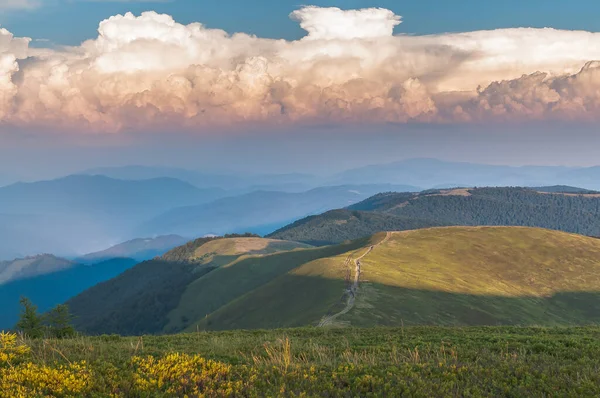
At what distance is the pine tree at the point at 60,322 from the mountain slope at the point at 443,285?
3433 centimetres

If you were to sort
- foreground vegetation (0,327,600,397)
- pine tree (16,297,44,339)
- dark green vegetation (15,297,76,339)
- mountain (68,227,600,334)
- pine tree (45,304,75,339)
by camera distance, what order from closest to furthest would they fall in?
foreground vegetation (0,327,600,397) < pine tree (16,297,44,339) < dark green vegetation (15,297,76,339) < pine tree (45,304,75,339) < mountain (68,227,600,334)

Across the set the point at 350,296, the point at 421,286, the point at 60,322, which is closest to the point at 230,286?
the point at 421,286

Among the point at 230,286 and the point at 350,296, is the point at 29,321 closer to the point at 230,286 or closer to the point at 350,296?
the point at 350,296

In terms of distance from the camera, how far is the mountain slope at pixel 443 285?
240 ft

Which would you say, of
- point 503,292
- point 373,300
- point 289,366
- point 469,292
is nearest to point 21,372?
point 289,366

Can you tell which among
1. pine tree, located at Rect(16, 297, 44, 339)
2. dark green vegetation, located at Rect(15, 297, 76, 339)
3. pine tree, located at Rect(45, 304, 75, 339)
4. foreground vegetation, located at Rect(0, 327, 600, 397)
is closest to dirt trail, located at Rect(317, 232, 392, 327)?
pine tree, located at Rect(45, 304, 75, 339)

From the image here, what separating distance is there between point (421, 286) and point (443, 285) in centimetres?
1113

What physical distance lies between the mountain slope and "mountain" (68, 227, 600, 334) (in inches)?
13.1

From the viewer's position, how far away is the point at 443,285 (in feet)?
321

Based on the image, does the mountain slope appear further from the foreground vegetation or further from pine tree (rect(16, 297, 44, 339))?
the foreground vegetation

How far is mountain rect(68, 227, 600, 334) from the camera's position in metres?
73.9

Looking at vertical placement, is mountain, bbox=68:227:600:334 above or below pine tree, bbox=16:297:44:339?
below

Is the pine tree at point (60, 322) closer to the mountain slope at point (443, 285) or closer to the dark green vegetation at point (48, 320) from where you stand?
the dark green vegetation at point (48, 320)

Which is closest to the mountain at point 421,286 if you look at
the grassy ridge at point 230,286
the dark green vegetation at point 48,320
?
the grassy ridge at point 230,286
